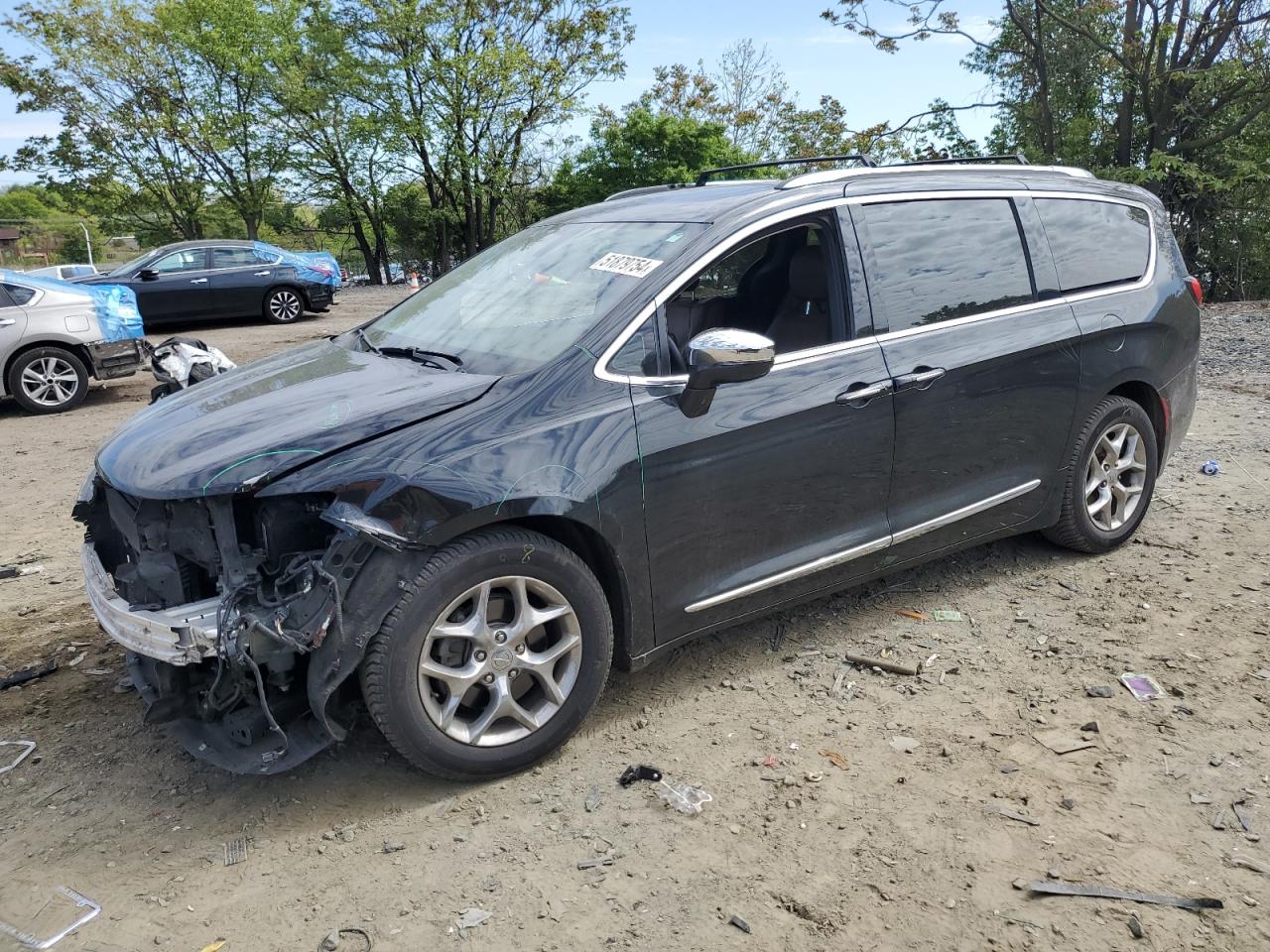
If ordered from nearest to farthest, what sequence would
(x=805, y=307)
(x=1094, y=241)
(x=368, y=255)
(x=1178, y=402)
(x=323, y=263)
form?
(x=805, y=307) → (x=1094, y=241) → (x=1178, y=402) → (x=323, y=263) → (x=368, y=255)

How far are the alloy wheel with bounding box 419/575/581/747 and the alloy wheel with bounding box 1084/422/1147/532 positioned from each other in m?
2.84

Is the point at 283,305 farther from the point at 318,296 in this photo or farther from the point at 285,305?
the point at 318,296

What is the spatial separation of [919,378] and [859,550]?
712 millimetres

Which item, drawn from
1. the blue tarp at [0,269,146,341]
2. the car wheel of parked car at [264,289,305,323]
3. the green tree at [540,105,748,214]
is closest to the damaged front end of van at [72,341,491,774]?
the blue tarp at [0,269,146,341]

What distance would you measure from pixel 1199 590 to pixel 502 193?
3390cm

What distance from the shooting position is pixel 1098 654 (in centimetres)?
388

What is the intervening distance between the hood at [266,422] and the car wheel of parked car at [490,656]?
48 centimetres

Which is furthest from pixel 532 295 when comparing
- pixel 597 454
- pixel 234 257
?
pixel 234 257

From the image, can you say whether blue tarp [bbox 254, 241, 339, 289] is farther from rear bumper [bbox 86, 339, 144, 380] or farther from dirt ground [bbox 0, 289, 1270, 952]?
dirt ground [bbox 0, 289, 1270, 952]

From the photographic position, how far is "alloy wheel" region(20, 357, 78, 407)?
32.0 feet

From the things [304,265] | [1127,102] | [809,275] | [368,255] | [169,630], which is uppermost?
[368,255]

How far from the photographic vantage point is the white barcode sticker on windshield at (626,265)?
3432mm

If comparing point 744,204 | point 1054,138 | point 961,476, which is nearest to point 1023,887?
point 961,476

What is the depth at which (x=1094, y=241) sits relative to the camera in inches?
179
